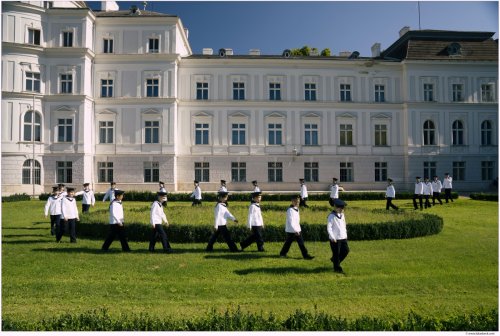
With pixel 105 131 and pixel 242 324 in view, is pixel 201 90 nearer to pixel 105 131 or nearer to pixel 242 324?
pixel 105 131

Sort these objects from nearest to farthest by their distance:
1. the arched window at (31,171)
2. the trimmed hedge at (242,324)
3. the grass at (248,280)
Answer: the trimmed hedge at (242,324)
the grass at (248,280)
the arched window at (31,171)

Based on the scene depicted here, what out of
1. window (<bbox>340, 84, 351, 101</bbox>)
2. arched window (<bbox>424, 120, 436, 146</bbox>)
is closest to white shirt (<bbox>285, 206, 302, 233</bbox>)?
window (<bbox>340, 84, 351, 101</bbox>)

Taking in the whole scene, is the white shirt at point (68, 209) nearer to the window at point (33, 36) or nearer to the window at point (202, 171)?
the window at point (202, 171)

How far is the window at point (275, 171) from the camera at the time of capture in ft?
118

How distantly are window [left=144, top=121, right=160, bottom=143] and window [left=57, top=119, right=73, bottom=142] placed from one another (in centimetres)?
627

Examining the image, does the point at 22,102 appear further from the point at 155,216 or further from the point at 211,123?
the point at 155,216

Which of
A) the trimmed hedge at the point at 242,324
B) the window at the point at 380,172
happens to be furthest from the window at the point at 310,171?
the trimmed hedge at the point at 242,324

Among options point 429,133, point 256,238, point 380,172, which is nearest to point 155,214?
point 256,238

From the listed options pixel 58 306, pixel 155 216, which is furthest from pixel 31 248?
pixel 58 306

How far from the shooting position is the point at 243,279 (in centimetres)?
858

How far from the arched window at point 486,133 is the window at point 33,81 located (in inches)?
1636

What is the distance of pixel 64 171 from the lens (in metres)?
32.4

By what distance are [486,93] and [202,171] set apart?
2908 cm

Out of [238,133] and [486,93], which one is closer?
[238,133]
